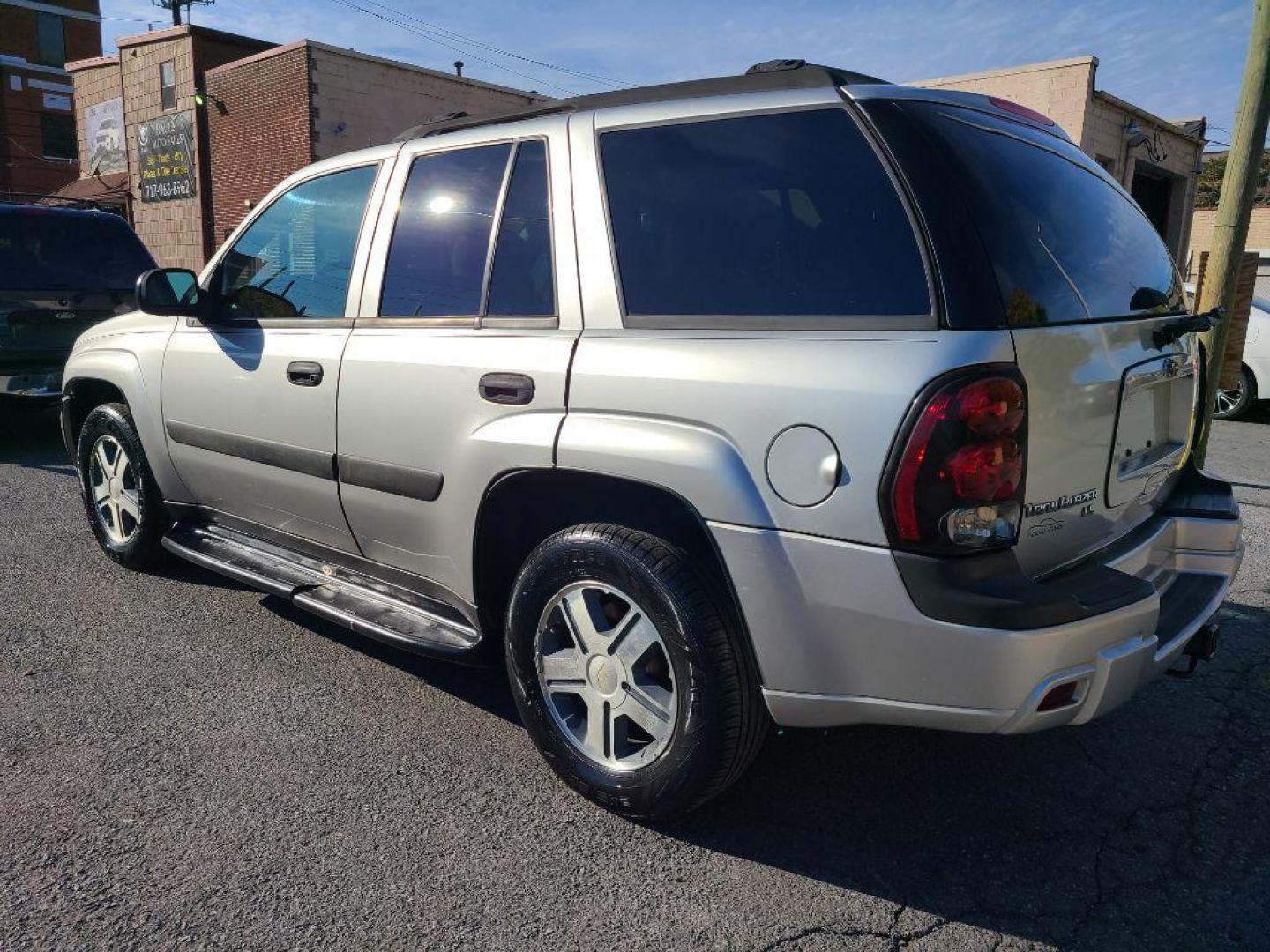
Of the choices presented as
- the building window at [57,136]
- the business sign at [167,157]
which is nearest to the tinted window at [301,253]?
the business sign at [167,157]

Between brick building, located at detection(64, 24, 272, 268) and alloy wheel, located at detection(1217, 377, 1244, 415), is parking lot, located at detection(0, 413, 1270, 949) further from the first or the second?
brick building, located at detection(64, 24, 272, 268)

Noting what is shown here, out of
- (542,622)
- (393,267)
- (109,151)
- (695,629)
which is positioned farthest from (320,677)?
(109,151)

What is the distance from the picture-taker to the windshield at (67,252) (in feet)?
25.2

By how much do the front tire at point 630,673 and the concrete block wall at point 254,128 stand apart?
1590 cm

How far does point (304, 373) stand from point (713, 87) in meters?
1.68

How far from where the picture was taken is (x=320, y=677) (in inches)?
142

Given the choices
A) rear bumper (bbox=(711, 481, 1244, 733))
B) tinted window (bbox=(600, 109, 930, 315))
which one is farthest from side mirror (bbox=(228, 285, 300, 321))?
rear bumper (bbox=(711, 481, 1244, 733))

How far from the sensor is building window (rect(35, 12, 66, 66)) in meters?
40.9

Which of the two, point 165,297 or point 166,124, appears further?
point 166,124

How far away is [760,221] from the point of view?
2.47 m

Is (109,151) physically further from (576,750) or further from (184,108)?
(576,750)

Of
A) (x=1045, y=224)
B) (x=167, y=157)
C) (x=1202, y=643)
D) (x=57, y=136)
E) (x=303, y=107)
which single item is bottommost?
(x=1202, y=643)

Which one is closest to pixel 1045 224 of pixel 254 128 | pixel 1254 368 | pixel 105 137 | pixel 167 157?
pixel 1254 368

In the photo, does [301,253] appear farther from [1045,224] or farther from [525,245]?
[1045,224]
